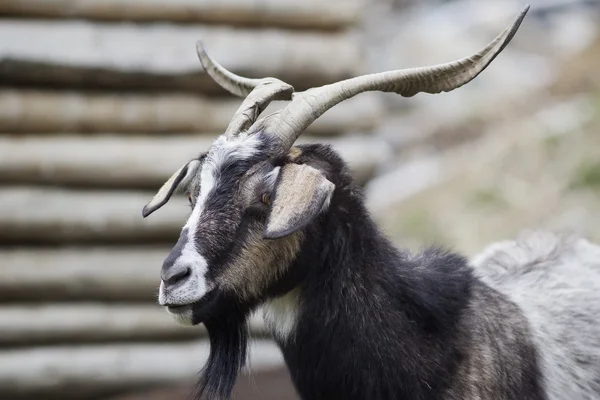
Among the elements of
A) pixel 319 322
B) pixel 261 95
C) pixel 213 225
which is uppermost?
pixel 261 95

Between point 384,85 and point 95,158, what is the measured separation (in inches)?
132

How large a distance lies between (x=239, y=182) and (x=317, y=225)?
1.15 ft

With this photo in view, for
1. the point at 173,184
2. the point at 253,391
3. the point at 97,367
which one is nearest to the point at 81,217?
the point at 97,367

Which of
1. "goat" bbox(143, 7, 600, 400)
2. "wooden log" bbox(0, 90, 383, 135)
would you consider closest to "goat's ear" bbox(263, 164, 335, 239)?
"goat" bbox(143, 7, 600, 400)

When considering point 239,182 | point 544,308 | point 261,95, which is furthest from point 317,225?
point 544,308

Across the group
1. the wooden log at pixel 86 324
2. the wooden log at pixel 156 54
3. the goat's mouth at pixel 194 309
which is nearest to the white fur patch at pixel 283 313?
the goat's mouth at pixel 194 309

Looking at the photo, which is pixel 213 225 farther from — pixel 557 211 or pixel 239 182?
pixel 557 211

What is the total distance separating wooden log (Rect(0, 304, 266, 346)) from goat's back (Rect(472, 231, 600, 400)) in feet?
7.64

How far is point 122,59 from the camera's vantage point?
Result: 6.64m

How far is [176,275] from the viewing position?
3.40m

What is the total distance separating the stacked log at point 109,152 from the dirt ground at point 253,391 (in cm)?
8

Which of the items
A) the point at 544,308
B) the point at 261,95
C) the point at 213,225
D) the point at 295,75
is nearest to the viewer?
the point at 213,225

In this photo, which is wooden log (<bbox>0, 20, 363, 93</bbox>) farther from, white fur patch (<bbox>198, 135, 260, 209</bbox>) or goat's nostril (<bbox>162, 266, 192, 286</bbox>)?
goat's nostril (<bbox>162, 266, 192, 286</bbox>)

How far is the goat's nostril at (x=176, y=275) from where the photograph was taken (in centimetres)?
340
